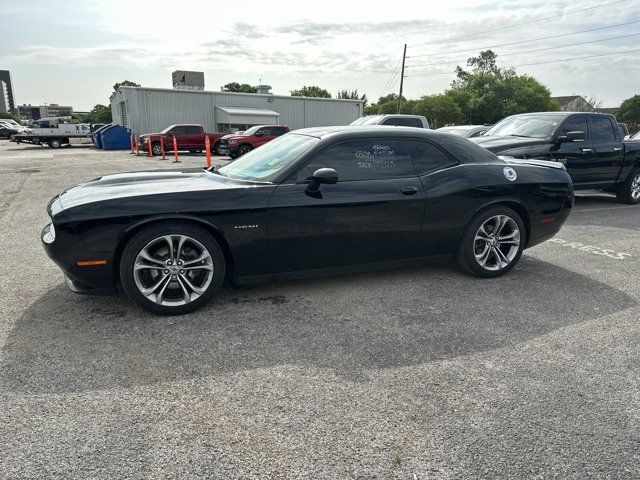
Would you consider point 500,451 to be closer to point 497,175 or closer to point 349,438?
point 349,438

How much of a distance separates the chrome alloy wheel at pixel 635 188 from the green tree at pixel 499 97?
51.3m

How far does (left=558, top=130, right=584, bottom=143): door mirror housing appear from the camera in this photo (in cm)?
727

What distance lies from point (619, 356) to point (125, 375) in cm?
313

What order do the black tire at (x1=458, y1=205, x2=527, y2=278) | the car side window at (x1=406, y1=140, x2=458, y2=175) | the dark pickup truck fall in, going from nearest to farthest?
the car side window at (x1=406, y1=140, x2=458, y2=175) < the black tire at (x1=458, y1=205, x2=527, y2=278) < the dark pickup truck

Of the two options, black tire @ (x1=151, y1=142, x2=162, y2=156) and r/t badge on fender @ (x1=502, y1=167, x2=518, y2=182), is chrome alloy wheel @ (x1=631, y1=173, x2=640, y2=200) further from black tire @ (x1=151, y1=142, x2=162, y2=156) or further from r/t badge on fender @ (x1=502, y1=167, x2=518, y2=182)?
black tire @ (x1=151, y1=142, x2=162, y2=156)

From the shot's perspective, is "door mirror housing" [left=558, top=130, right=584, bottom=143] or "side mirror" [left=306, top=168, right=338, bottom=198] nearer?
"side mirror" [left=306, top=168, right=338, bottom=198]

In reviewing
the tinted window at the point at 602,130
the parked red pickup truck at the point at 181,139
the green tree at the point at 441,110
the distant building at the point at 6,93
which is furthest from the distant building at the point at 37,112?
the tinted window at the point at 602,130

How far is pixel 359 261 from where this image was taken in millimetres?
3881

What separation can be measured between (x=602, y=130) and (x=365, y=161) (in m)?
6.45

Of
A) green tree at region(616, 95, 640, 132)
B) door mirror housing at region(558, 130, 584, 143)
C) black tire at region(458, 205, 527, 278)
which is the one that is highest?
green tree at region(616, 95, 640, 132)

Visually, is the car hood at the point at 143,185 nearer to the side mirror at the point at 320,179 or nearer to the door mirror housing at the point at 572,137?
the side mirror at the point at 320,179

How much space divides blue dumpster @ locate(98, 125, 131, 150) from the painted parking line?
24.9m

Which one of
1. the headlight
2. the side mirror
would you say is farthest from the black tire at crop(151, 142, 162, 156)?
the side mirror

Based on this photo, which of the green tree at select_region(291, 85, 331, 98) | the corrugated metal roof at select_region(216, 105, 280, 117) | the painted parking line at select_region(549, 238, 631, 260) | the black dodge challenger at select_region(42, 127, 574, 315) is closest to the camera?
the black dodge challenger at select_region(42, 127, 574, 315)
